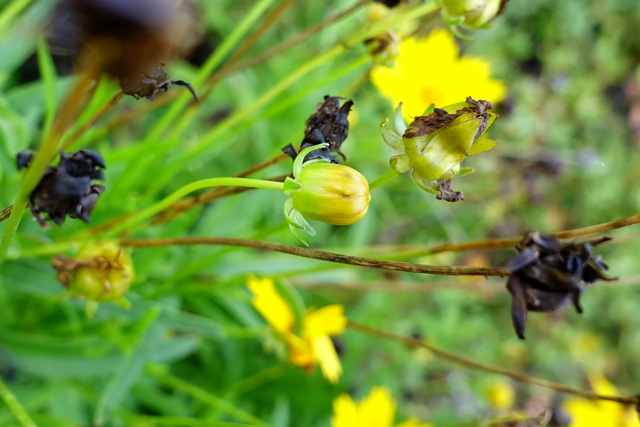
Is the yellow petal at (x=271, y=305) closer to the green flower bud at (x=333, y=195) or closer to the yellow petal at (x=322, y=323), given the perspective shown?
the yellow petal at (x=322, y=323)

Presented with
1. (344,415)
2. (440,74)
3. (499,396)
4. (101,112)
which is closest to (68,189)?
(101,112)

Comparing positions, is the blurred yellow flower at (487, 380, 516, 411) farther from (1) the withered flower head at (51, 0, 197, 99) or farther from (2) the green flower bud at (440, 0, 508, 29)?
(1) the withered flower head at (51, 0, 197, 99)

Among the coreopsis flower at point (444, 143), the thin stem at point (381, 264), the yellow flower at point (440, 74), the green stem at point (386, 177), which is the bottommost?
the thin stem at point (381, 264)

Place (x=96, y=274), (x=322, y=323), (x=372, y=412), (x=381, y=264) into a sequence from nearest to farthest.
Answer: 1. (x=381, y=264)
2. (x=96, y=274)
3. (x=322, y=323)
4. (x=372, y=412)

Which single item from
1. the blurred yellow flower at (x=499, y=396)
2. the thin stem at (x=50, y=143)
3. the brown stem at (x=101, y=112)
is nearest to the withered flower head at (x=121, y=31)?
the thin stem at (x=50, y=143)

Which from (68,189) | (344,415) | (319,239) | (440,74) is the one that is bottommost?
(344,415)

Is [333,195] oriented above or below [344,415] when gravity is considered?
above

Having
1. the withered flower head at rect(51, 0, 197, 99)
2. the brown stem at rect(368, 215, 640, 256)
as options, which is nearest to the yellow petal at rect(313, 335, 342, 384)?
the brown stem at rect(368, 215, 640, 256)

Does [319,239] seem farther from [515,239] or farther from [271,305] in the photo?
[515,239]
